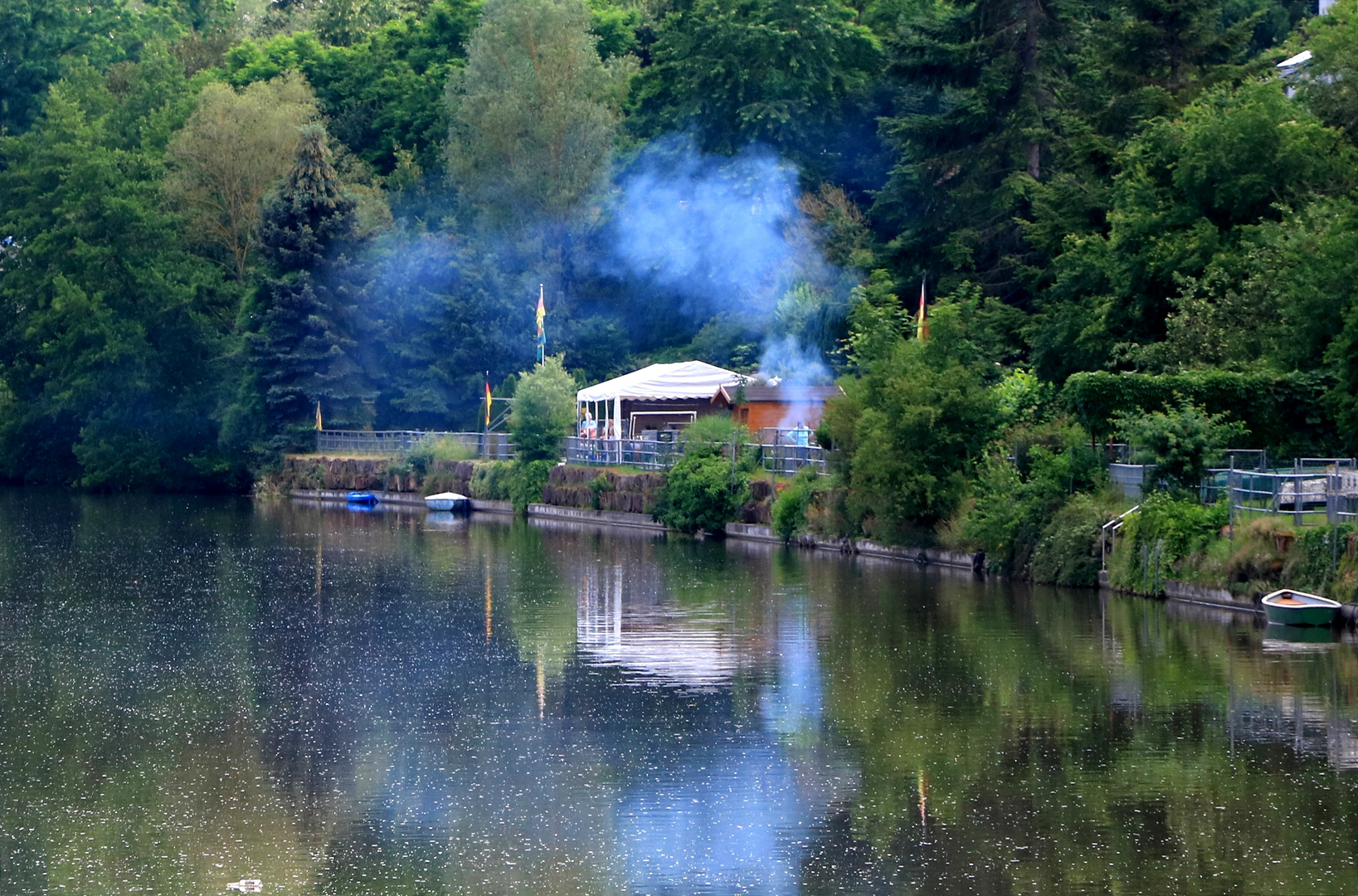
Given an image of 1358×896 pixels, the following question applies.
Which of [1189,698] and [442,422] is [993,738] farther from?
[442,422]

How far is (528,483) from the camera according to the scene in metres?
60.1

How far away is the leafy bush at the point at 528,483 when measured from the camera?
196 feet

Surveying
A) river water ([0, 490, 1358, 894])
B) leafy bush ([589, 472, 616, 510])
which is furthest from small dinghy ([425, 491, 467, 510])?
river water ([0, 490, 1358, 894])

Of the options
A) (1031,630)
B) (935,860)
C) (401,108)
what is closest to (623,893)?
(935,860)

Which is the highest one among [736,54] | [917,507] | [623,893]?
[736,54]

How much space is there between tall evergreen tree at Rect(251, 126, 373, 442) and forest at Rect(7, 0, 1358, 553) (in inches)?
6.5

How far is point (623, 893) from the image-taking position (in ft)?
50.9

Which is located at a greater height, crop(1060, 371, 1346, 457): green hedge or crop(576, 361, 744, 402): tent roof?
crop(576, 361, 744, 402): tent roof

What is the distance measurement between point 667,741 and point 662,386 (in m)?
38.3

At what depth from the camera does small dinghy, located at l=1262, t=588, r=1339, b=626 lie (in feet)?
92.2

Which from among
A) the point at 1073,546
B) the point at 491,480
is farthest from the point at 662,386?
the point at 1073,546

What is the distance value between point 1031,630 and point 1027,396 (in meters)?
12.7

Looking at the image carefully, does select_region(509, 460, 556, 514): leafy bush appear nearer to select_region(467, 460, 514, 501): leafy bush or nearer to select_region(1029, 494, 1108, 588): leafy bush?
select_region(467, 460, 514, 501): leafy bush

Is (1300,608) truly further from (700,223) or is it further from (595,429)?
(700,223)
